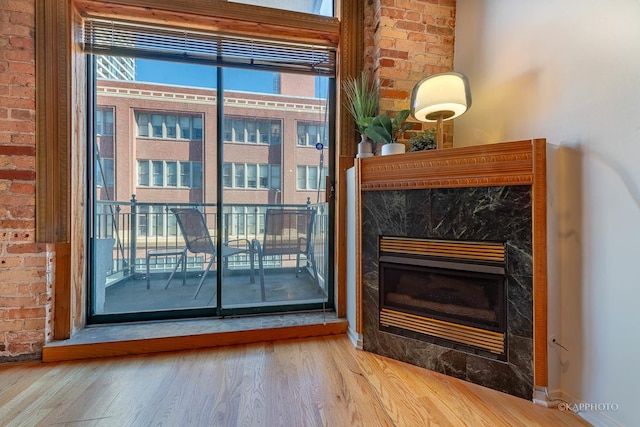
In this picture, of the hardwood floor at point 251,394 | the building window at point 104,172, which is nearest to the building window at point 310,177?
the hardwood floor at point 251,394

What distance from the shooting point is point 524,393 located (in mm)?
1367

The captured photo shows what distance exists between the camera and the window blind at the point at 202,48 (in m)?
1.88

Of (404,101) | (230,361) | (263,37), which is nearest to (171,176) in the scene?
(263,37)

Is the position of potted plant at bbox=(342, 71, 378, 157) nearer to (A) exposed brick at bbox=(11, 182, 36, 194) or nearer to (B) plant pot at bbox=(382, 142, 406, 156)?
→ (B) plant pot at bbox=(382, 142, 406, 156)

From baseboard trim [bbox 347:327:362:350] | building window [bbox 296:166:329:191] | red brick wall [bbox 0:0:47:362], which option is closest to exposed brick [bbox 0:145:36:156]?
red brick wall [bbox 0:0:47:362]

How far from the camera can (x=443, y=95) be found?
1618mm

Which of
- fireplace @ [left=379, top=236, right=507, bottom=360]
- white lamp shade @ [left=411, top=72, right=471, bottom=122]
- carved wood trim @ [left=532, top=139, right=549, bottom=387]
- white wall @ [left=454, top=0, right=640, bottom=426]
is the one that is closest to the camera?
white wall @ [left=454, top=0, right=640, bottom=426]

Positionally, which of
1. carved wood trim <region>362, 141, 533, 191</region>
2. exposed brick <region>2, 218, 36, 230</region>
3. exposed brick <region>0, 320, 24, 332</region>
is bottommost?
exposed brick <region>0, 320, 24, 332</region>

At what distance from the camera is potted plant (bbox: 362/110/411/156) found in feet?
5.80

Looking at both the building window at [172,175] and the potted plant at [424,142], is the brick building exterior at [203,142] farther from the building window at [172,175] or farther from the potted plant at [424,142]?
the potted plant at [424,142]

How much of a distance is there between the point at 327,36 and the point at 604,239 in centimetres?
204

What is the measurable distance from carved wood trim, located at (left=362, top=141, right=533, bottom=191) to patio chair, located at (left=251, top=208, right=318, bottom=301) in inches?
26.8

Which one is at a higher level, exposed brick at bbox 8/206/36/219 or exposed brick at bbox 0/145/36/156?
exposed brick at bbox 0/145/36/156

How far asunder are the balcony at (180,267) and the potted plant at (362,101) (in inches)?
23.1
